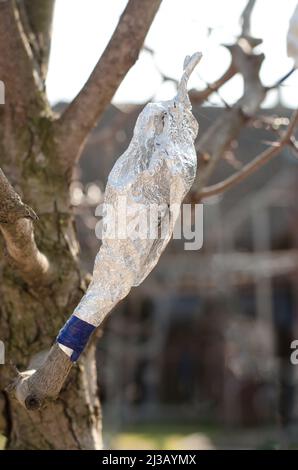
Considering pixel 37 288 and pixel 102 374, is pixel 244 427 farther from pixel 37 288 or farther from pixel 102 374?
pixel 37 288

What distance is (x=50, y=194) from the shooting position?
3.04 m

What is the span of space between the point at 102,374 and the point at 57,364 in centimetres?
989

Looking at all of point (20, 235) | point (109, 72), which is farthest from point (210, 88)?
point (20, 235)

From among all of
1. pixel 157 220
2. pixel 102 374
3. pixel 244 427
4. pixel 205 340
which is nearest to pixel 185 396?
pixel 205 340

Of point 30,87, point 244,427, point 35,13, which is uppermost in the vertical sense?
point 35,13

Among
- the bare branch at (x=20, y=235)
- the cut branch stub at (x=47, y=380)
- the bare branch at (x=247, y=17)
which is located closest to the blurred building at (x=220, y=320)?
the bare branch at (x=247, y=17)

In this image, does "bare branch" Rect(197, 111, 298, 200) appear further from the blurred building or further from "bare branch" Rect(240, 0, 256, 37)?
the blurred building

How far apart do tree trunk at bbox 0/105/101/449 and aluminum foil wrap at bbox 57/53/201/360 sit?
101cm

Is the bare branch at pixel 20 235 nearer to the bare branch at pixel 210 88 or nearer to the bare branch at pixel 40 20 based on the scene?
the bare branch at pixel 40 20

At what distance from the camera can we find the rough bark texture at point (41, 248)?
291 centimetres

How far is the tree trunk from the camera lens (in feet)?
9.61

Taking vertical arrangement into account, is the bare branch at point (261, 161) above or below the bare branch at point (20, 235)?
above

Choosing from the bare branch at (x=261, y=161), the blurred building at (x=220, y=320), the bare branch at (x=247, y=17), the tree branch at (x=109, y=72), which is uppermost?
the bare branch at (x=247, y=17)

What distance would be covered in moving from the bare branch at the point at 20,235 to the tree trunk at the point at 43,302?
0.13 m
